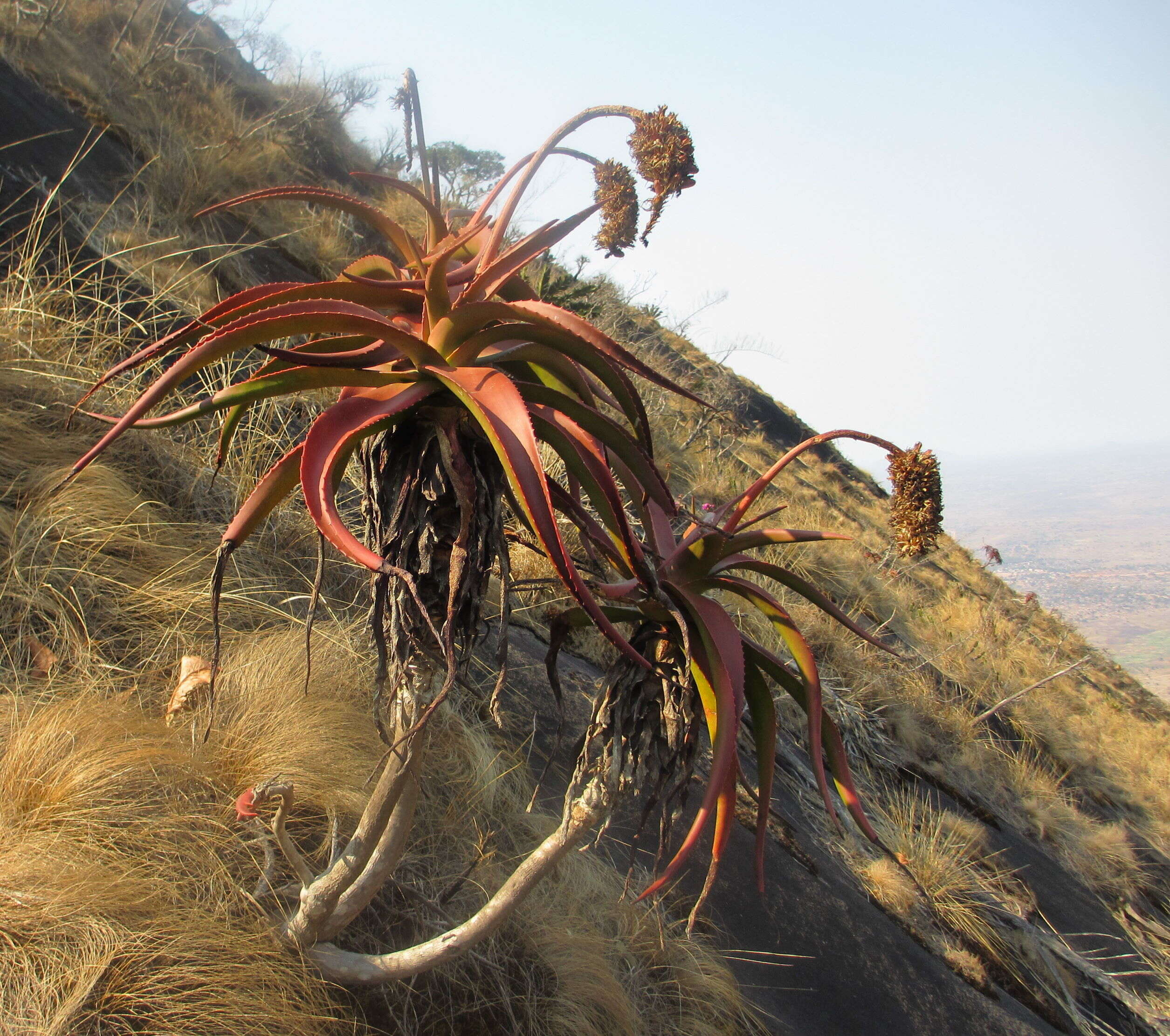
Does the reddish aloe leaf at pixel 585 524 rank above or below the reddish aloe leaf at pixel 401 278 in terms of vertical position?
below

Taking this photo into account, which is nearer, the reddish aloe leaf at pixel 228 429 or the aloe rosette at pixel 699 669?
the reddish aloe leaf at pixel 228 429

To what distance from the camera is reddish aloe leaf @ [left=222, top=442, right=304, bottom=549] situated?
3.09 feet

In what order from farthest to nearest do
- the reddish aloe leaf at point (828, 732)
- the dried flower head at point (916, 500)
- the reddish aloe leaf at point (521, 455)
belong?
1. the dried flower head at point (916, 500)
2. the reddish aloe leaf at point (828, 732)
3. the reddish aloe leaf at point (521, 455)

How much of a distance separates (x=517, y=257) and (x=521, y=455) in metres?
0.41

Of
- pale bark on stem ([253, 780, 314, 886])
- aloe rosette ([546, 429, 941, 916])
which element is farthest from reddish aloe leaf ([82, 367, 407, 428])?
pale bark on stem ([253, 780, 314, 886])

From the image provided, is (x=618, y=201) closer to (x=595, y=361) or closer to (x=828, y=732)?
(x=595, y=361)

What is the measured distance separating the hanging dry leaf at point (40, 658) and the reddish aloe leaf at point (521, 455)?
2.23 meters

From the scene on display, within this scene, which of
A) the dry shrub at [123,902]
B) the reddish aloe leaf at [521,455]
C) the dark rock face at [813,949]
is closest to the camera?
the reddish aloe leaf at [521,455]

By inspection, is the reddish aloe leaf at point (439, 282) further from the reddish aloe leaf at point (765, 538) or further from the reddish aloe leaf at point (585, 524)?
the reddish aloe leaf at point (765, 538)

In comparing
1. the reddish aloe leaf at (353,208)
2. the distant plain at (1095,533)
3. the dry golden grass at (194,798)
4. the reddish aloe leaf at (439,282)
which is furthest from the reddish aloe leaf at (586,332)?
the distant plain at (1095,533)

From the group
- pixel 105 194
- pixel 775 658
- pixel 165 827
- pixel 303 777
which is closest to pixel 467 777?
pixel 303 777

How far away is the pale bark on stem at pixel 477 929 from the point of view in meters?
1.30

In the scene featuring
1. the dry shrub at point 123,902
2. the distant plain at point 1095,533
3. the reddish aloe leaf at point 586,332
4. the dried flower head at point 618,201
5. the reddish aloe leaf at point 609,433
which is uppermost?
the distant plain at point 1095,533

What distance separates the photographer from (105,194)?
16.2ft
